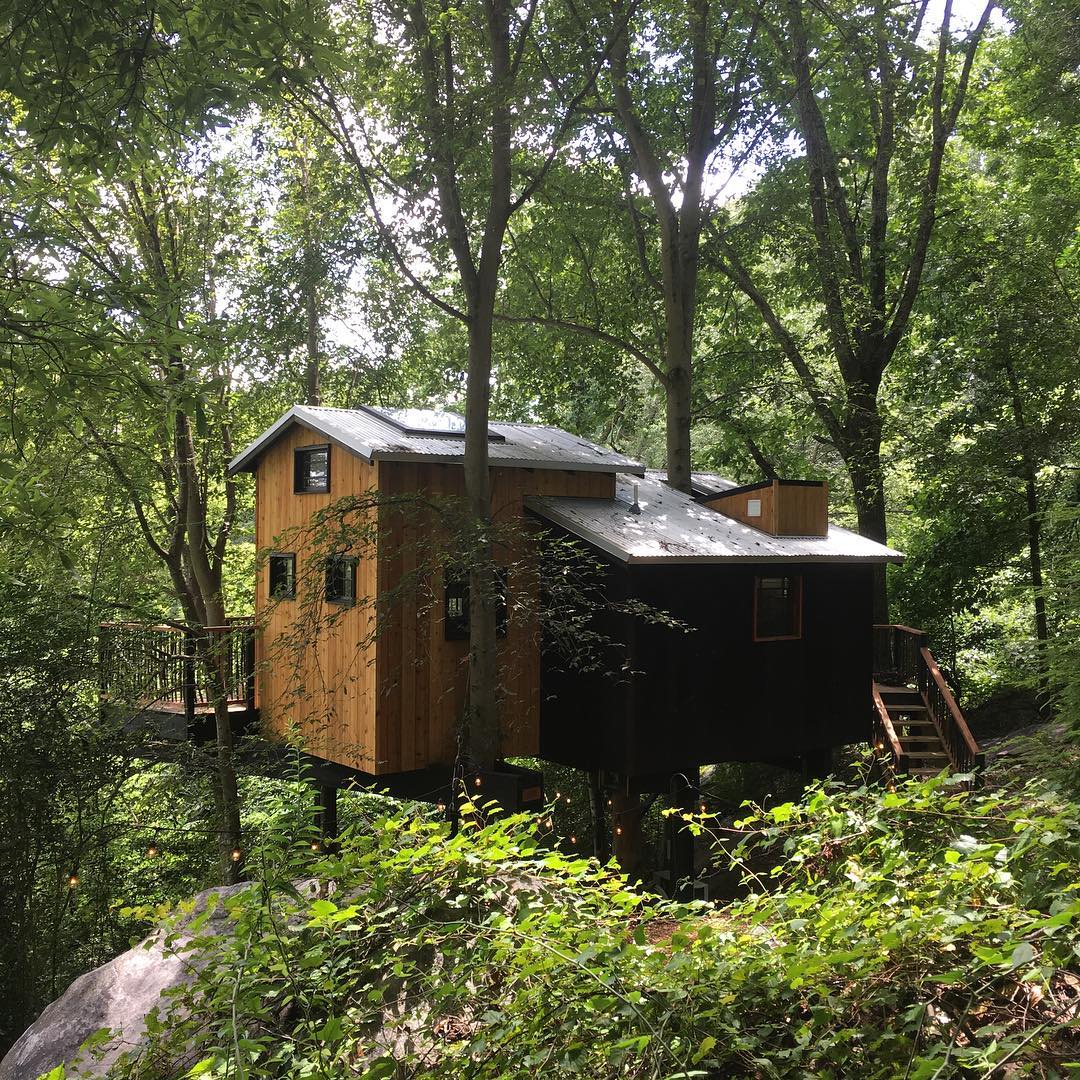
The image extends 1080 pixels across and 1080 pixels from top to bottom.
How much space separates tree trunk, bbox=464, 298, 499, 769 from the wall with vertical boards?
27 cm

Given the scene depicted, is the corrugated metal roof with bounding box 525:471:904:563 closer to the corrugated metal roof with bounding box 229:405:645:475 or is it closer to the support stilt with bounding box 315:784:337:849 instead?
the corrugated metal roof with bounding box 229:405:645:475

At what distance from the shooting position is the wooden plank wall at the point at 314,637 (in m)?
10.1

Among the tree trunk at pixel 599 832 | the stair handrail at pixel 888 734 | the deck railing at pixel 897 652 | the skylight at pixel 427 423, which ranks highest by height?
the skylight at pixel 427 423

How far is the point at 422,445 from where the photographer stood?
10523mm

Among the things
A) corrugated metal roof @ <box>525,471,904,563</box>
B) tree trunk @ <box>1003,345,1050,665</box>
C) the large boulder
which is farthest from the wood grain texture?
the large boulder

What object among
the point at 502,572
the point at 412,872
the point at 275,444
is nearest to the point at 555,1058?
the point at 412,872

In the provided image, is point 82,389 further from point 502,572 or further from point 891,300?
point 891,300

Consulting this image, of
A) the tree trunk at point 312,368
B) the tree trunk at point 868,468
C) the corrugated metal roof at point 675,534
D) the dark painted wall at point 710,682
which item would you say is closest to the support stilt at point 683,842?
the dark painted wall at point 710,682

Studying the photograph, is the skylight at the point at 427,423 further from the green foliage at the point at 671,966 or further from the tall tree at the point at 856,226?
the green foliage at the point at 671,966

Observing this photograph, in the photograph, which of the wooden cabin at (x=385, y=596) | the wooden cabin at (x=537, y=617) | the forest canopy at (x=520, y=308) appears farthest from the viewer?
the wooden cabin at (x=537, y=617)

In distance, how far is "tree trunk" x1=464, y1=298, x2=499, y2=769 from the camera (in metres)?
9.95

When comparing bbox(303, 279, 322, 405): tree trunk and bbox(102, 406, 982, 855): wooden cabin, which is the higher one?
bbox(303, 279, 322, 405): tree trunk

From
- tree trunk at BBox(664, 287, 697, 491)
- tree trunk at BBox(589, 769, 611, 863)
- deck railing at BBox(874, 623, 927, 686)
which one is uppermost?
tree trunk at BBox(664, 287, 697, 491)

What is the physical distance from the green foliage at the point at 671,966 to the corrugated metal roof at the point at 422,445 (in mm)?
6635
